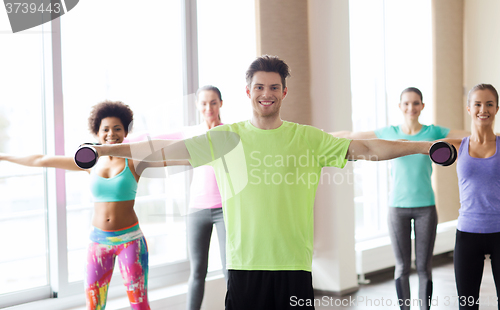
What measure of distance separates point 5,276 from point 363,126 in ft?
11.6

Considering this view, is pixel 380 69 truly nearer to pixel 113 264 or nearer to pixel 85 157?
pixel 113 264

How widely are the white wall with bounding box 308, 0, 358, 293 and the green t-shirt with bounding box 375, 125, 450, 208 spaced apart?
0.78 m

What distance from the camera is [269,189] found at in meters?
1.53

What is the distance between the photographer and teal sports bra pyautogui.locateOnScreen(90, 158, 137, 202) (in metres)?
2.20

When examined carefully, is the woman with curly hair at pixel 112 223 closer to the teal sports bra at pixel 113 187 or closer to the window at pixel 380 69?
the teal sports bra at pixel 113 187

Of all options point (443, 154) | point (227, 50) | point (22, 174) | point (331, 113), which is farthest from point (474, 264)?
point (22, 174)

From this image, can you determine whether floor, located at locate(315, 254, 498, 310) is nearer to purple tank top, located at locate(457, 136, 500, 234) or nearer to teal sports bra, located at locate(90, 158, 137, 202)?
purple tank top, located at locate(457, 136, 500, 234)

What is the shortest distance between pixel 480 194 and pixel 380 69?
2.80 metres

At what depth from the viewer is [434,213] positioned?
107 inches

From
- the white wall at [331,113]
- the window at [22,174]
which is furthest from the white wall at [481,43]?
the window at [22,174]

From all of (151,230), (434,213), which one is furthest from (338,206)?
(151,230)

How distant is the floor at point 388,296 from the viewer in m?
3.31

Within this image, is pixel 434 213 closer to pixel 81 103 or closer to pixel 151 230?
pixel 151 230

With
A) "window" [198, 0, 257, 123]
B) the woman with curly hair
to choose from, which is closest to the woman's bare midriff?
the woman with curly hair
